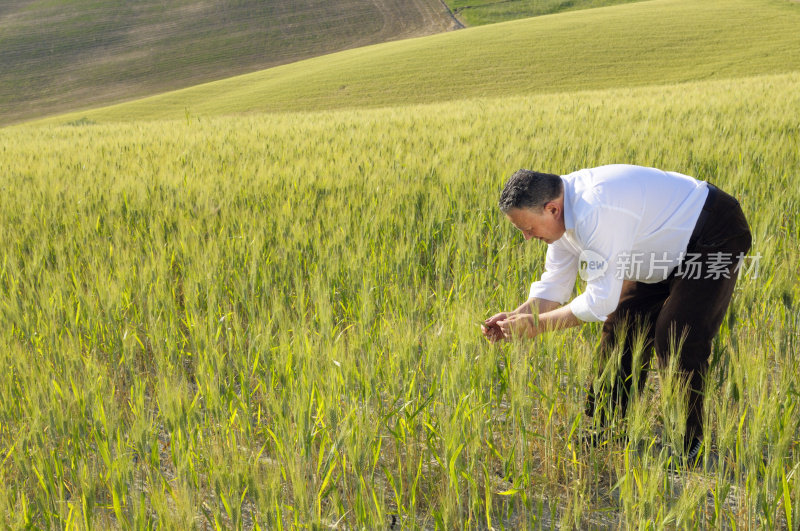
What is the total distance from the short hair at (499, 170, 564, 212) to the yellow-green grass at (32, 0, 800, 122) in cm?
1856

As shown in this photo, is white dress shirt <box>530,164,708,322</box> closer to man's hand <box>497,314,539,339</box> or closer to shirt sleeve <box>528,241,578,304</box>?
shirt sleeve <box>528,241,578,304</box>

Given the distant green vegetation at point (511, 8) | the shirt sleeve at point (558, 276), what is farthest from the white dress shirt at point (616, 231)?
the distant green vegetation at point (511, 8)

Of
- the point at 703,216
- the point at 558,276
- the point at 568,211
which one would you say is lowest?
the point at 558,276

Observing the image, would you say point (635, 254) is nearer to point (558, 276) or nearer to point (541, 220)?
point (558, 276)

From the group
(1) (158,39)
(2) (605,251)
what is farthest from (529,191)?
(1) (158,39)

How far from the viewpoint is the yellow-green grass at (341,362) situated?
4.39 feet

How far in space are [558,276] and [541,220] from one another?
367mm

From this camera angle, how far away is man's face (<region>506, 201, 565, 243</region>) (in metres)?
1.62

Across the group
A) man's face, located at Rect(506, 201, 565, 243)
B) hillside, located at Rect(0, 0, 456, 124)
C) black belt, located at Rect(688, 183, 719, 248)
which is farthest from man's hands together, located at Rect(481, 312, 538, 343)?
hillside, located at Rect(0, 0, 456, 124)

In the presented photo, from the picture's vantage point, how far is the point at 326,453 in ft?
5.16

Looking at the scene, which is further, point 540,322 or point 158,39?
point 158,39

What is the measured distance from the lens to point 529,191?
159 centimetres

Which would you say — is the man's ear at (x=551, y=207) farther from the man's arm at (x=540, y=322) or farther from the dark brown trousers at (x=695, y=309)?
the dark brown trousers at (x=695, y=309)

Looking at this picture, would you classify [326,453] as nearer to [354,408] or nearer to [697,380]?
[354,408]
